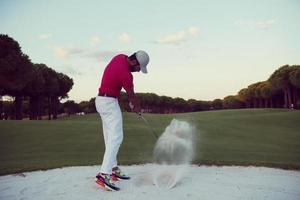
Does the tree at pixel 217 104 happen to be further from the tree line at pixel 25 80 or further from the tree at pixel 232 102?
the tree line at pixel 25 80

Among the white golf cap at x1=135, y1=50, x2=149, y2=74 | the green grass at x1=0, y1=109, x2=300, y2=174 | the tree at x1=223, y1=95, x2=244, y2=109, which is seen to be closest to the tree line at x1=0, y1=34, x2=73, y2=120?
the green grass at x1=0, y1=109, x2=300, y2=174

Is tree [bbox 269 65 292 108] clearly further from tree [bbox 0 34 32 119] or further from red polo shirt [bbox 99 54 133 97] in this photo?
red polo shirt [bbox 99 54 133 97]

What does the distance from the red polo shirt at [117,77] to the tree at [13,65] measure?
33910 millimetres

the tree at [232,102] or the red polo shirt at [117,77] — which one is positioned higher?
the tree at [232,102]

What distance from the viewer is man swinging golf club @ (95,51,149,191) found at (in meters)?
6.73

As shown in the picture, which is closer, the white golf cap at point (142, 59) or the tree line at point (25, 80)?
the white golf cap at point (142, 59)

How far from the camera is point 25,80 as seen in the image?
41.2 metres

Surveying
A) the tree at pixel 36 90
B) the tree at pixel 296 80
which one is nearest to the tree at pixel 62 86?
the tree at pixel 36 90

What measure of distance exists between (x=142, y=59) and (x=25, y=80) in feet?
122

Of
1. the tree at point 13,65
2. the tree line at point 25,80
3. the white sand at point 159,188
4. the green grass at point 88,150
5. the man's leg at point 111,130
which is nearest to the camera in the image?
the white sand at point 159,188

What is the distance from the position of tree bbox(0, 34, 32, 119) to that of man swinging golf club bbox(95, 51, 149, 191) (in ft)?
111

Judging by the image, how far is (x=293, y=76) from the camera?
224 ft

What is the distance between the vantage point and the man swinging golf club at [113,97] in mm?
6727

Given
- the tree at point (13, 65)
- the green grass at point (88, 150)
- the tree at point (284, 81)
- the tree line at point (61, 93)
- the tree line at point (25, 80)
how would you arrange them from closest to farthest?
the green grass at point (88, 150)
the tree at point (13, 65)
the tree line at point (25, 80)
the tree line at point (61, 93)
the tree at point (284, 81)
